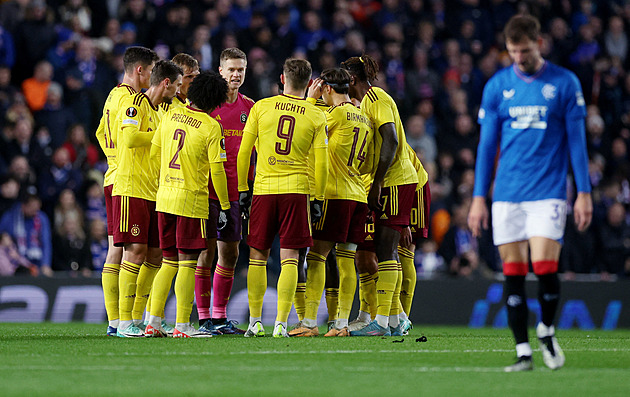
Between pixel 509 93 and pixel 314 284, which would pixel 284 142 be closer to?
pixel 314 284

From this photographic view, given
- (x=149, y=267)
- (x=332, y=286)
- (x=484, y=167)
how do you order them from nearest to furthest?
(x=484, y=167) < (x=149, y=267) < (x=332, y=286)

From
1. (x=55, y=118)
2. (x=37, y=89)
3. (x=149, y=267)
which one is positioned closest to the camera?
(x=149, y=267)

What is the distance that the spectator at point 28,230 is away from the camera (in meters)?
12.9

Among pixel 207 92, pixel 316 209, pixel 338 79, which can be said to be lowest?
pixel 316 209

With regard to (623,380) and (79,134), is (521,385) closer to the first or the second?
(623,380)

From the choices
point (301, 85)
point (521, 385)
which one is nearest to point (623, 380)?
point (521, 385)

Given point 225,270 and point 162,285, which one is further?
point 225,270

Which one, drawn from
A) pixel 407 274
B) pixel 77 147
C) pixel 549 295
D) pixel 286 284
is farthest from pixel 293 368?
pixel 77 147

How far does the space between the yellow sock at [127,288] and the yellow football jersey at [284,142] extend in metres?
1.23

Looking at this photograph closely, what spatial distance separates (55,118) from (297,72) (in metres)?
6.70

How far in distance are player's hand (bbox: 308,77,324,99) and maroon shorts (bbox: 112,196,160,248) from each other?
6.19 ft

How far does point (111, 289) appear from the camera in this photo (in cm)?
880

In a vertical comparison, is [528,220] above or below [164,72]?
below

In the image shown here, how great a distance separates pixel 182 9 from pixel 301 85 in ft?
25.7
